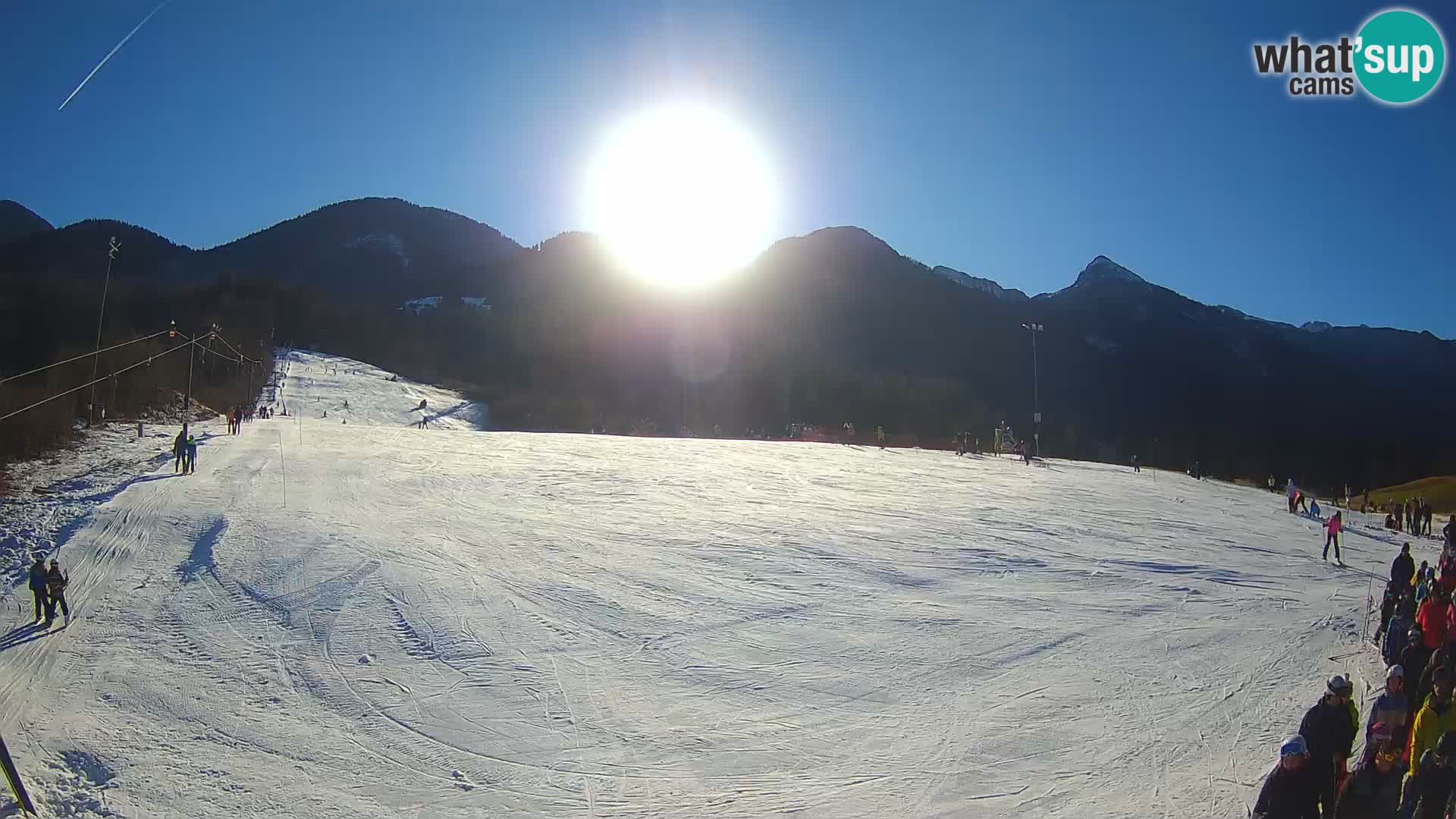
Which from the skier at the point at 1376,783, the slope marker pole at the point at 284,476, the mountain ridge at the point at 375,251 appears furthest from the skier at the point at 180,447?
the mountain ridge at the point at 375,251

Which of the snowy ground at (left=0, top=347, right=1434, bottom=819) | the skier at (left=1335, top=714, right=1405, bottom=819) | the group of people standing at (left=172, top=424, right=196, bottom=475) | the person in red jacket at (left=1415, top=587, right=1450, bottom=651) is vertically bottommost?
the snowy ground at (left=0, top=347, right=1434, bottom=819)

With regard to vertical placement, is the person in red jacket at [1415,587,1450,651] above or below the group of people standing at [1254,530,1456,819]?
above

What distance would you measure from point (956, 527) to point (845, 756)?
36.7 feet

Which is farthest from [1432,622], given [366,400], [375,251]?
[375,251]

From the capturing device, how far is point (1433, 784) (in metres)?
4.68

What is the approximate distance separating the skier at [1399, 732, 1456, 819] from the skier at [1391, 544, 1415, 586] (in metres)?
6.64

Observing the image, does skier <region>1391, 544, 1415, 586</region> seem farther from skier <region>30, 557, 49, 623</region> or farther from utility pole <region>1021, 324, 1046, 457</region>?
utility pole <region>1021, 324, 1046, 457</region>

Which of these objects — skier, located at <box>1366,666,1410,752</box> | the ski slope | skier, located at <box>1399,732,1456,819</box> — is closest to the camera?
skier, located at <box>1399,732,1456,819</box>

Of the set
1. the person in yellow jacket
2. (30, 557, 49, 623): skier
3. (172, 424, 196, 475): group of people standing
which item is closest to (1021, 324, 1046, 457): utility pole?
the person in yellow jacket

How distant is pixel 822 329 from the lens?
4840 inches

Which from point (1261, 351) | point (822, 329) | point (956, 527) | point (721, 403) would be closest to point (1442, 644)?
point (956, 527)

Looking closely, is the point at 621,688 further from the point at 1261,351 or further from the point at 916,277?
the point at 1261,351

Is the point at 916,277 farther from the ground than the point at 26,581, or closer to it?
farther from the ground

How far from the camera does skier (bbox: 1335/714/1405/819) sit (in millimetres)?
4895
